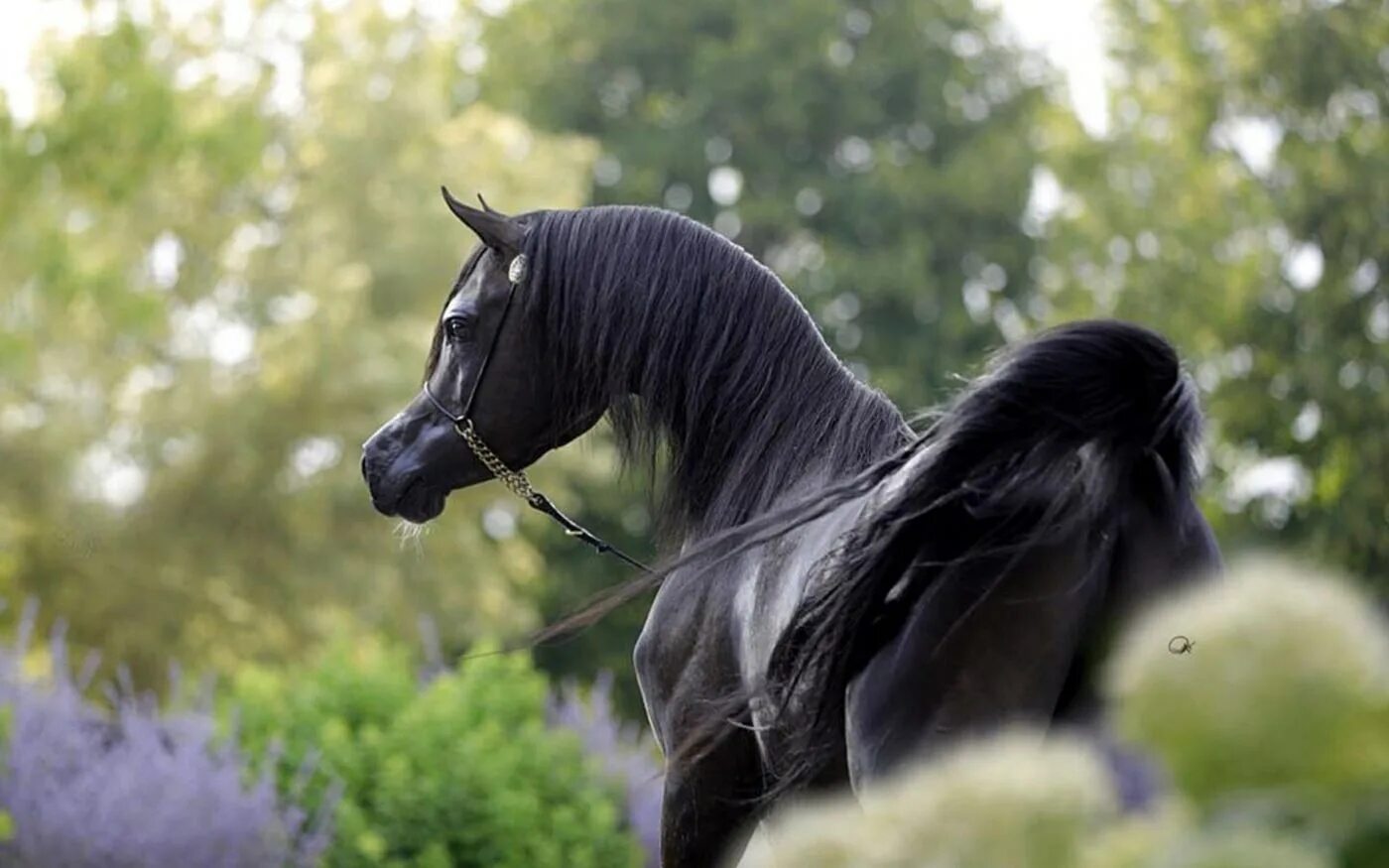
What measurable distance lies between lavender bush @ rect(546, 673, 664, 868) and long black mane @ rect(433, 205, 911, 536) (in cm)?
423

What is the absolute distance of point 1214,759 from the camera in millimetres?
853

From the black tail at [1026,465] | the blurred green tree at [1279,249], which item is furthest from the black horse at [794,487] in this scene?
the blurred green tree at [1279,249]

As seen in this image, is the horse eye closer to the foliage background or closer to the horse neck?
the horse neck

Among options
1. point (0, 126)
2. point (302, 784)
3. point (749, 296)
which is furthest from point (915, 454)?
point (0, 126)

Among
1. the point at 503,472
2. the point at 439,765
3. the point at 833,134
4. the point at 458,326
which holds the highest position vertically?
the point at 458,326

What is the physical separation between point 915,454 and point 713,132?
2452 centimetres

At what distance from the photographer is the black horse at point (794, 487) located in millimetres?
2967

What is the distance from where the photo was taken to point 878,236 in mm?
26703

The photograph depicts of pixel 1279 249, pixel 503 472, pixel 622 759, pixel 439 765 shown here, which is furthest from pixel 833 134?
pixel 503 472

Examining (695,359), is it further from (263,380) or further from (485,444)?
(263,380)

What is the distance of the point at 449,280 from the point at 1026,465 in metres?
18.0

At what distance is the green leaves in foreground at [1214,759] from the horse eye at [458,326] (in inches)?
139

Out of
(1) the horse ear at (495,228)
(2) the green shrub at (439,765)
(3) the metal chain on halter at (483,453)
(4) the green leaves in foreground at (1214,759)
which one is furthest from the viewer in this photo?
(2) the green shrub at (439,765)

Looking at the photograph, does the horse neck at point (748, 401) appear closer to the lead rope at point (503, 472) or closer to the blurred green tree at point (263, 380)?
the lead rope at point (503, 472)
